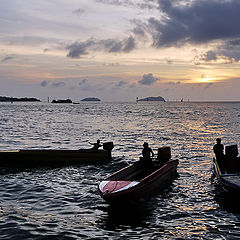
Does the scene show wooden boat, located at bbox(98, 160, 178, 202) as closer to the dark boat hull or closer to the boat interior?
the boat interior

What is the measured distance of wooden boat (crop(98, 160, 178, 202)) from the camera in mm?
11789

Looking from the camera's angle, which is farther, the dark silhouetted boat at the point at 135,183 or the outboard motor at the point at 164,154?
the outboard motor at the point at 164,154

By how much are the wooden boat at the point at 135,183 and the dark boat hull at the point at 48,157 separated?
19.0 ft

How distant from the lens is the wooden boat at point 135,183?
1179cm

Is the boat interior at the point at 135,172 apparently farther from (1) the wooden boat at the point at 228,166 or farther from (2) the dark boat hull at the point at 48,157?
(2) the dark boat hull at the point at 48,157

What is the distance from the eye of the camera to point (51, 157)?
21531 millimetres

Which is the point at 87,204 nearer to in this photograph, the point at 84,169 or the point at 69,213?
the point at 69,213

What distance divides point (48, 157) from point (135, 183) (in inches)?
425

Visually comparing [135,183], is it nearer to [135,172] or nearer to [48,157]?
[135,172]

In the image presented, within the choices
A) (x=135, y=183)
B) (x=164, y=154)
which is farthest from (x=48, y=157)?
(x=135, y=183)

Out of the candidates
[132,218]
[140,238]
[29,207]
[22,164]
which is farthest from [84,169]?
[140,238]

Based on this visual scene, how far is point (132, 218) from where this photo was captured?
11258 millimetres

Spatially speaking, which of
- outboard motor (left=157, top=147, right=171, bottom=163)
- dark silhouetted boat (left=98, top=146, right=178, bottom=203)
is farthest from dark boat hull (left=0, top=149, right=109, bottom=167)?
dark silhouetted boat (left=98, top=146, right=178, bottom=203)

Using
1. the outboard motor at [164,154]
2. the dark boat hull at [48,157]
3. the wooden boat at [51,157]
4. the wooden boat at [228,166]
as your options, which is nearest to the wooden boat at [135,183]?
the outboard motor at [164,154]
